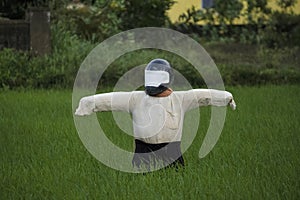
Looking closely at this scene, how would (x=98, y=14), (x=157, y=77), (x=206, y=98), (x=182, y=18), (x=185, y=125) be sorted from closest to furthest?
(x=157, y=77)
(x=206, y=98)
(x=185, y=125)
(x=98, y=14)
(x=182, y=18)

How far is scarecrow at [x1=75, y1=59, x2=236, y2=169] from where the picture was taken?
16.1ft

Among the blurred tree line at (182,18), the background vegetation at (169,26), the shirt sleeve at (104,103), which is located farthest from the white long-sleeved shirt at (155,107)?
the blurred tree line at (182,18)

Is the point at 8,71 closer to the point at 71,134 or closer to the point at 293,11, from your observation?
the point at 71,134

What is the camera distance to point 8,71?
10.8 metres

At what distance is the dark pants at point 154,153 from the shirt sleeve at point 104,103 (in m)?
0.24

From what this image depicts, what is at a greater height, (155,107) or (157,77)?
(157,77)

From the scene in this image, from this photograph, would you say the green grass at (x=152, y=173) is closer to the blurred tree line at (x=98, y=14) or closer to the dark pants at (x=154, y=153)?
the dark pants at (x=154, y=153)

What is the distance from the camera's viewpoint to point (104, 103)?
4.93 meters

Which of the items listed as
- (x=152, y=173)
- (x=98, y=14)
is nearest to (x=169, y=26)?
(x=98, y=14)

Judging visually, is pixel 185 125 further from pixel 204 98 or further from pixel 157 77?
pixel 157 77

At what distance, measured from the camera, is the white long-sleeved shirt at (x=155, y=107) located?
194 inches

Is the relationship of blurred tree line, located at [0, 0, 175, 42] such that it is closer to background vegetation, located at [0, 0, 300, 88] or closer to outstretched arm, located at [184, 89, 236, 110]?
background vegetation, located at [0, 0, 300, 88]

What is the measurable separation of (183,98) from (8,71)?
6.12 meters

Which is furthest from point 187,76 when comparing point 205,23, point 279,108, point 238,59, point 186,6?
point 186,6
